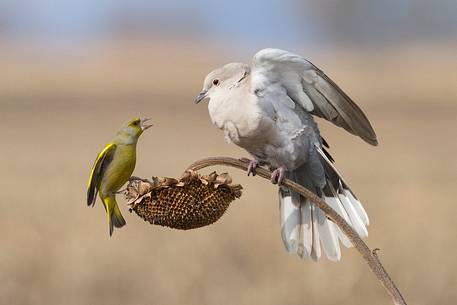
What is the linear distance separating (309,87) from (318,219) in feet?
2.39

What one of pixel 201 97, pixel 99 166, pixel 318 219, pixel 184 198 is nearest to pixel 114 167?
pixel 99 166

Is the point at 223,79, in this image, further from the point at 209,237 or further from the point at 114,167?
the point at 209,237

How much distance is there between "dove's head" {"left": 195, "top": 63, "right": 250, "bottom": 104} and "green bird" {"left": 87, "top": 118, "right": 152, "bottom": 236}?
52cm

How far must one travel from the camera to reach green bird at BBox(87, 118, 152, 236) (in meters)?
3.65

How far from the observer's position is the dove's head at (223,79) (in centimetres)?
421

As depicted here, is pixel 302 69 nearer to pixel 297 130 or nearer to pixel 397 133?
pixel 297 130

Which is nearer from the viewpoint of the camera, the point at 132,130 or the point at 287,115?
the point at 132,130

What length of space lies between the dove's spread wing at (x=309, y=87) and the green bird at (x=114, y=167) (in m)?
0.72

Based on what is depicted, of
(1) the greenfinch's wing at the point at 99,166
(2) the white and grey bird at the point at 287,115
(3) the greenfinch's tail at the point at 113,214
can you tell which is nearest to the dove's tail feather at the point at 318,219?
(2) the white and grey bird at the point at 287,115

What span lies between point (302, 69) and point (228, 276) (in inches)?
145

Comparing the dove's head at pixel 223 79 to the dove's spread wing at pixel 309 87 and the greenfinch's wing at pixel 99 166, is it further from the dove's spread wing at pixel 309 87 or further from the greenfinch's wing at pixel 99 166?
the greenfinch's wing at pixel 99 166

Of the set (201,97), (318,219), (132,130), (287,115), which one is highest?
(201,97)

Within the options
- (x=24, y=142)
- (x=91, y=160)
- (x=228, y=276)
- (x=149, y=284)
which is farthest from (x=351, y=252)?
(x=24, y=142)

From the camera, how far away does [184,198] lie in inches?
127
